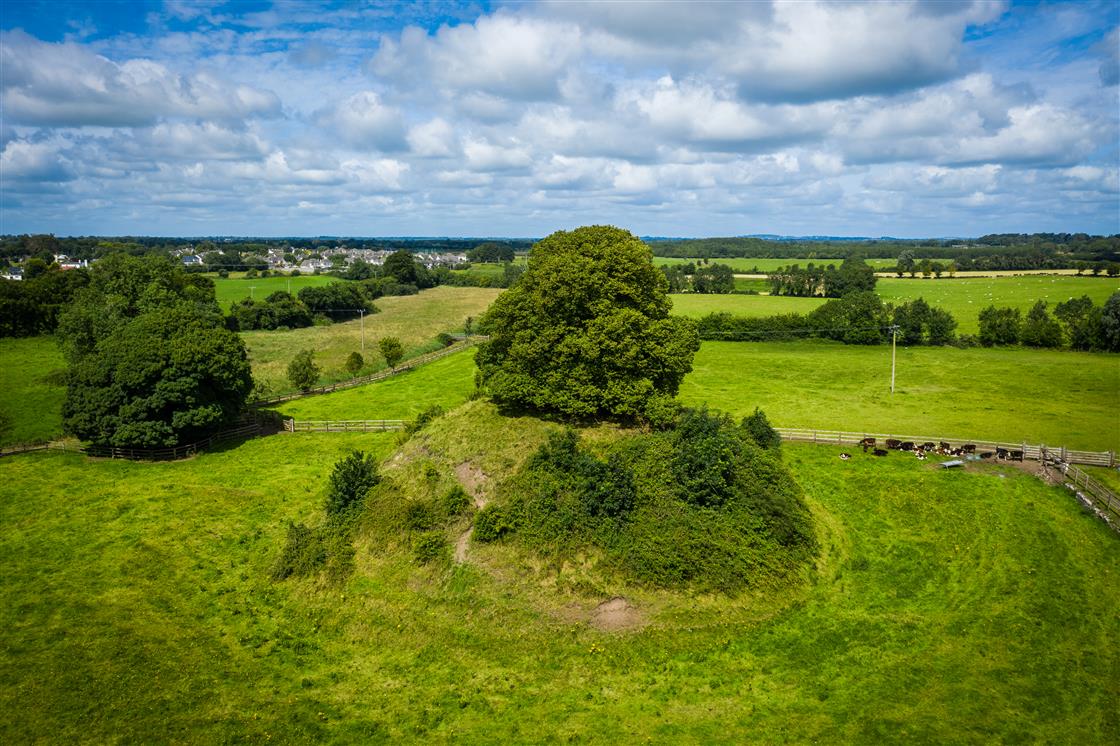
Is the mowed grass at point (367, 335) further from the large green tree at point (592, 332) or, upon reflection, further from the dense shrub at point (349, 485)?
the large green tree at point (592, 332)

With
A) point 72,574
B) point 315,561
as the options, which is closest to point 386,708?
point 315,561

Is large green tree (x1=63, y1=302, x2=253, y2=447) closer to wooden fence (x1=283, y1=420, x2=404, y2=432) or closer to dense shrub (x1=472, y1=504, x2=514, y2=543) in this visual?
wooden fence (x1=283, y1=420, x2=404, y2=432)

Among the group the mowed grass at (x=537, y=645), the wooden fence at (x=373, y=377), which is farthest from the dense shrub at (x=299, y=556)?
the wooden fence at (x=373, y=377)

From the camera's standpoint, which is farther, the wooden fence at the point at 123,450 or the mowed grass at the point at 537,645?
the wooden fence at the point at 123,450

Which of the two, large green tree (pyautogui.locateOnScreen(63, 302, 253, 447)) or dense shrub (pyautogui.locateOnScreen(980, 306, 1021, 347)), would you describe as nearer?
large green tree (pyautogui.locateOnScreen(63, 302, 253, 447))

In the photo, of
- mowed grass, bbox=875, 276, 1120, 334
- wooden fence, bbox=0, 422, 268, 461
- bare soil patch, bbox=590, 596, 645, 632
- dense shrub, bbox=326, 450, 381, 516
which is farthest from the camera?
mowed grass, bbox=875, 276, 1120, 334

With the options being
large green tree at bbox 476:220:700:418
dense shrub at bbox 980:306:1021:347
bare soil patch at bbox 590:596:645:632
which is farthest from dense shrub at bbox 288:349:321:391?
dense shrub at bbox 980:306:1021:347

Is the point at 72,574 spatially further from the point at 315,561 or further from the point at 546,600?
the point at 546,600
